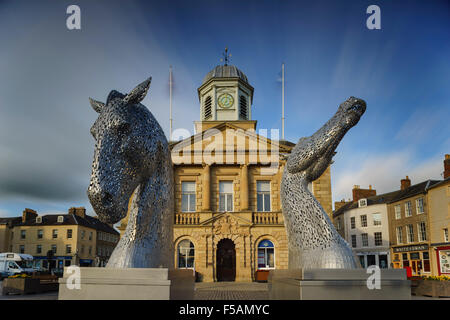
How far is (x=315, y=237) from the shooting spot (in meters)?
5.20

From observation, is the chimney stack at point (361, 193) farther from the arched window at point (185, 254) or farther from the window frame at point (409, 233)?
the arched window at point (185, 254)

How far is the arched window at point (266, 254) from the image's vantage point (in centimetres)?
2486

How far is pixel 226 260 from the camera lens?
25359 mm

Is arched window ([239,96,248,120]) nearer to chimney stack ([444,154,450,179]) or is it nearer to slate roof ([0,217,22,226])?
chimney stack ([444,154,450,179])

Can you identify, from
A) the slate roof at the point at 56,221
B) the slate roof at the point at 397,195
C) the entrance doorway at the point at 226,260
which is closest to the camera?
the entrance doorway at the point at 226,260

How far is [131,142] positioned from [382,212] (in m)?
39.6

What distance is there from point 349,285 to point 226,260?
2188 centimetres

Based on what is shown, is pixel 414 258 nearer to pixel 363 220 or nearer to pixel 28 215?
A: pixel 363 220

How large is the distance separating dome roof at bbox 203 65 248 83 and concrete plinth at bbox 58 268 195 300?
28.2m

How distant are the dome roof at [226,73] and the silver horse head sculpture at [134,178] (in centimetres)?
2719

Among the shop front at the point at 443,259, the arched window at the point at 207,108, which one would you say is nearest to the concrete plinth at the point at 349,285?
the arched window at the point at 207,108

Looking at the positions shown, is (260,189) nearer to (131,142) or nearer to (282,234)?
(282,234)

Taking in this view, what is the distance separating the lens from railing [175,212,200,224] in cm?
2519

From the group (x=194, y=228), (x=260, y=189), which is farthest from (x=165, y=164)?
(x=260, y=189)
